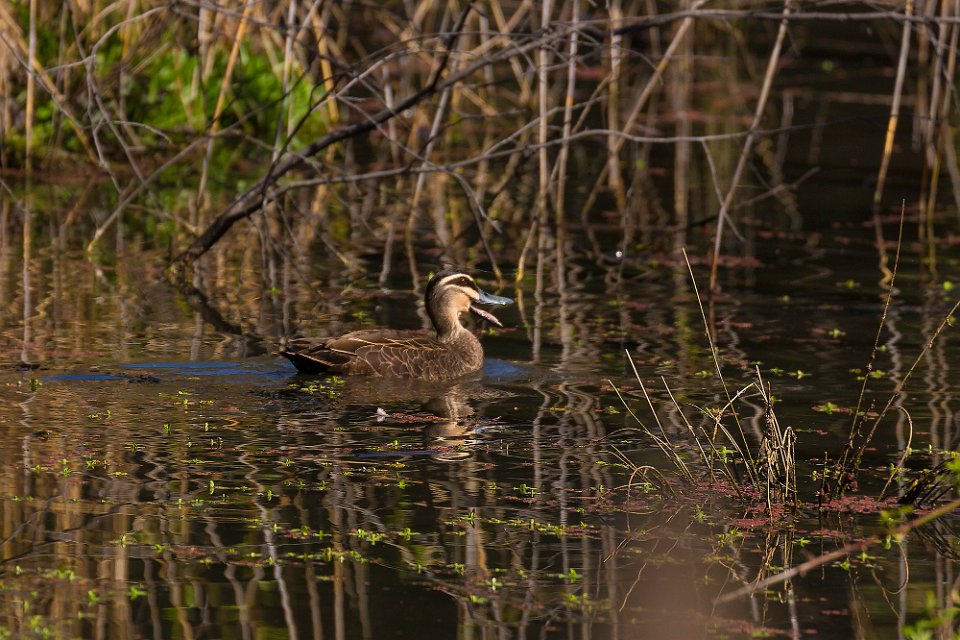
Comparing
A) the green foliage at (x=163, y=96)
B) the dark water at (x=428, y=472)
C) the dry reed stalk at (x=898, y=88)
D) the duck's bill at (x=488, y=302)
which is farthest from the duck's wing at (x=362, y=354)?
the green foliage at (x=163, y=96)

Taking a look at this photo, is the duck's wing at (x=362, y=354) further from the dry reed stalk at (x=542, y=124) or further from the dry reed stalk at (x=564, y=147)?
the dry reed stalk at (x=564, y=147)

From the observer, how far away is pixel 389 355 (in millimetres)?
11305

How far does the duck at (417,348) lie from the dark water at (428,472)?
0.15 m

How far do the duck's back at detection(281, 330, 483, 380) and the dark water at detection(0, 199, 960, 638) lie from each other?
140 millimetres

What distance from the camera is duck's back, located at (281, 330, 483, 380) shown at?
11109 millimetres

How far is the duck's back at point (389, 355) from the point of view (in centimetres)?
1111

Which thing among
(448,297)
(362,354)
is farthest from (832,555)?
(448,297)

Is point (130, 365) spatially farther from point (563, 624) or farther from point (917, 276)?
point (917, 276)

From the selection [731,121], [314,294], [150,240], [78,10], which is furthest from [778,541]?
[731,121]

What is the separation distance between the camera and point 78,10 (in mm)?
18922

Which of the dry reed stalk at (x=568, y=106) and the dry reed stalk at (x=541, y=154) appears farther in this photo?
the dry reed stalk at (x=541, y=154)

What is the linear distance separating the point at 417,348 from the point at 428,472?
2.68 metres

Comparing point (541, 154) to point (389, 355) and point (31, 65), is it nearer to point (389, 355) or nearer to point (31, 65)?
point (389, 355)

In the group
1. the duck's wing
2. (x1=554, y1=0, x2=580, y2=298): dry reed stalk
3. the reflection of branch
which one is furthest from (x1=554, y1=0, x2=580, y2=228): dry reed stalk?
the reflection of branch
